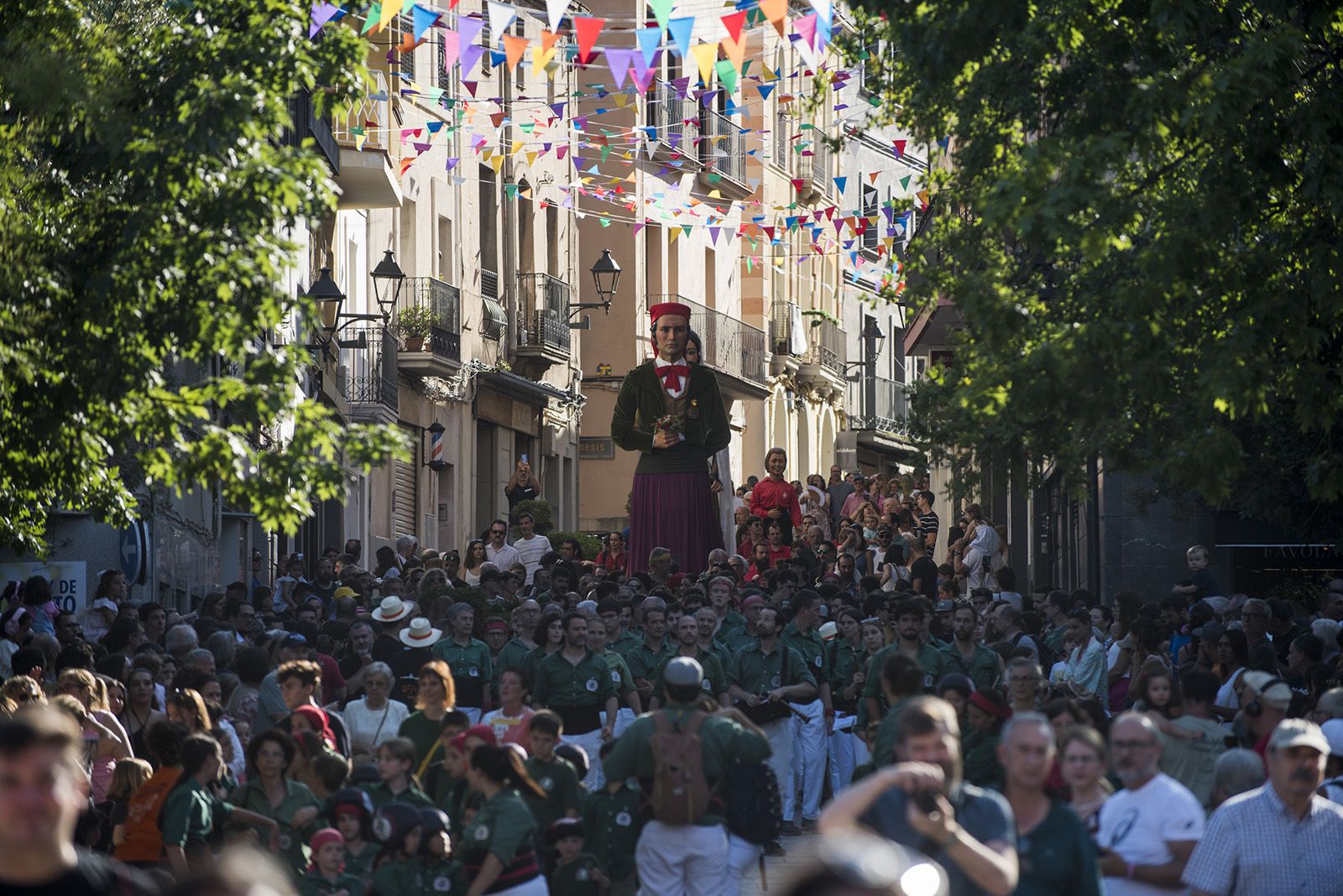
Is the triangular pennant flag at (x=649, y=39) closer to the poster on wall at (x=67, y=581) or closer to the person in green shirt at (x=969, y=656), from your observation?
the person in green shirt at (x=969, y=656)

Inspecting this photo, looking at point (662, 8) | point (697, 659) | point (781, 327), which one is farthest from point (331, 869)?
point (781, 327)

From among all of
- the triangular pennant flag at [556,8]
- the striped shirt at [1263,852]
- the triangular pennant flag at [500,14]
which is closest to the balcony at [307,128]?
the triangular pennant flag at [500,14]

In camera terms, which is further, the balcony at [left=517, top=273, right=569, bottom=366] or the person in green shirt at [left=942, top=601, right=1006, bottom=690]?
the balcony at [left=517, top=273, right=569, bottom=366]

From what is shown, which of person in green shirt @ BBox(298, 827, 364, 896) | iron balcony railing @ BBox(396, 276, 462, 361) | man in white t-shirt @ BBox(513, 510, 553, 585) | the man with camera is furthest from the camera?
iron balcony railing @ BBox(396, 276, 462, 361)

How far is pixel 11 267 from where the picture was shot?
39.1ft

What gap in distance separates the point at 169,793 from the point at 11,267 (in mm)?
2906

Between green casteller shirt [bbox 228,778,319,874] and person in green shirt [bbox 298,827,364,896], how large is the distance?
1.22ft

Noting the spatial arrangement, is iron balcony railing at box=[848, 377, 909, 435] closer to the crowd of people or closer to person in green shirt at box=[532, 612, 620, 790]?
the crowd of people

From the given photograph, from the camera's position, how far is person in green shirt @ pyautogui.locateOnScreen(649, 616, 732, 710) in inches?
617

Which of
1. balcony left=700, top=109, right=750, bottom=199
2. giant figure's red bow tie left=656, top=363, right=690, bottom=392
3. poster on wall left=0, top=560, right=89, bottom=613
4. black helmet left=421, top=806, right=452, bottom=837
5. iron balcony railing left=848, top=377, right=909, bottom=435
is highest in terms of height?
balcony left=700, top=109, right=750, bottom=199

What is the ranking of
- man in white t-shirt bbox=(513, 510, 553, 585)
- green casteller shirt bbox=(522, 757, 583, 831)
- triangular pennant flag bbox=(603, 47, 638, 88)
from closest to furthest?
1. green casteller shirt bbox=(522, 757, 583, 831)
2. triangular pennant flag bbox=(603, 47, 638, 88)
3. man in white t-shirt bbox=(513, 510, 553, 585)

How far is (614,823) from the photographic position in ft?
38.1

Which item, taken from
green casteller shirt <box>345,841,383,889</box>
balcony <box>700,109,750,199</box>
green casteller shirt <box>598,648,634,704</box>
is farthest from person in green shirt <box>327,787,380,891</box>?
balcony <box>700,109,750,199</box>

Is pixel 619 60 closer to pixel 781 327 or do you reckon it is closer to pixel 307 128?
pixel 307 128
